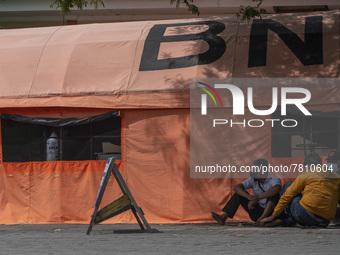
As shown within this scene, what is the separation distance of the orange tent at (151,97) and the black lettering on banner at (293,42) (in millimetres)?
18

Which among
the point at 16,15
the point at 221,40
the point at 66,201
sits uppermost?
the point at 221,40

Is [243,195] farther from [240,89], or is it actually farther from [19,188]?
[19,188]

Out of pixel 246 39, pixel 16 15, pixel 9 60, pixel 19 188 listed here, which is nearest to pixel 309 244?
pixel 246 39

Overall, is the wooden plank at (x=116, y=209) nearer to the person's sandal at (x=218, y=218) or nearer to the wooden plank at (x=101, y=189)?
the wooden plank at (x=101, y=189)

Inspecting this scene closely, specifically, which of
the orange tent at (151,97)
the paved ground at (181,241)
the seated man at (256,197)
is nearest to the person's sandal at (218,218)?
the seated man at (256,197)

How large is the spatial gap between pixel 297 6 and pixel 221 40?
716 centimetres

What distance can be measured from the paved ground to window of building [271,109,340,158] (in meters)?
1.85

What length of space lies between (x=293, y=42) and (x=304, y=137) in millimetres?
1810

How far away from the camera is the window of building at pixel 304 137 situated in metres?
13.1

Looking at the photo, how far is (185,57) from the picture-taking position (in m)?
13.8

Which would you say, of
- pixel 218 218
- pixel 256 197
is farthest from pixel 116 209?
pixel 256 197

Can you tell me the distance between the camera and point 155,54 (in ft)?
46.0

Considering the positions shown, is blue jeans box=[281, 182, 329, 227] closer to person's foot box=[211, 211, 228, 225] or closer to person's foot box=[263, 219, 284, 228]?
person's foot box=[263, 219, 284, 228]

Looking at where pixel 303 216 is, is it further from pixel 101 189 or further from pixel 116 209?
pixel 101 189
